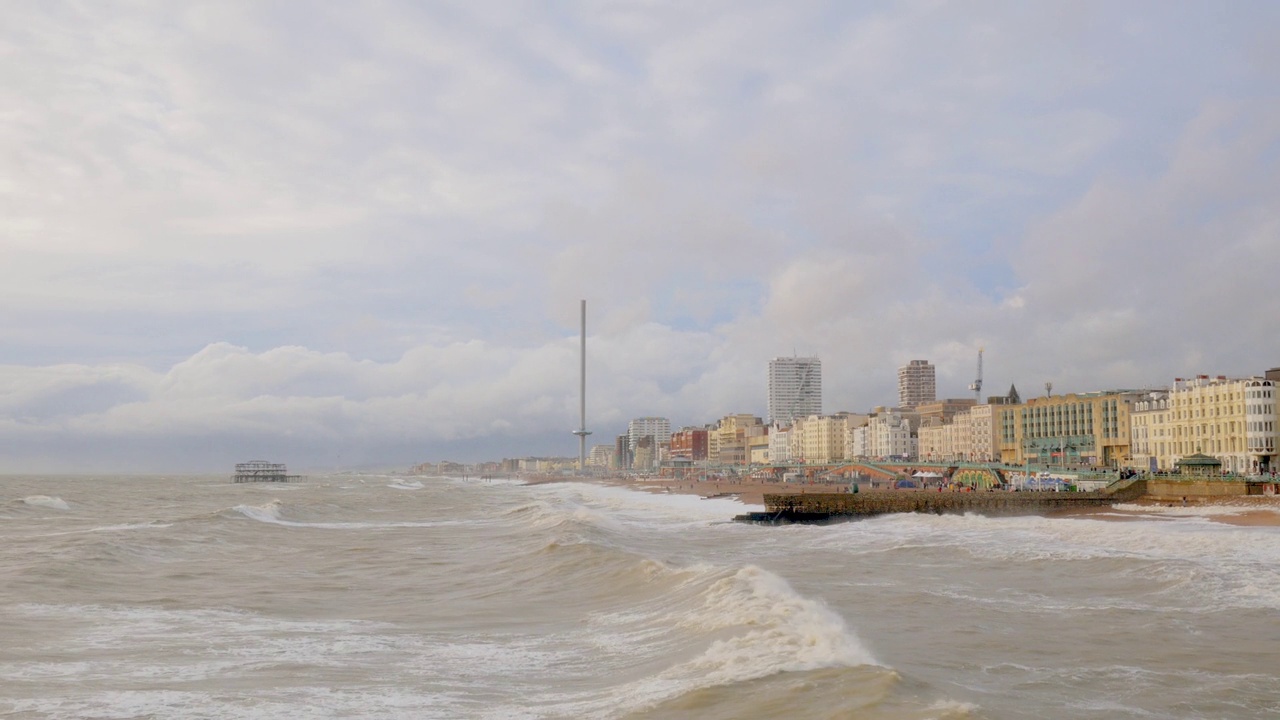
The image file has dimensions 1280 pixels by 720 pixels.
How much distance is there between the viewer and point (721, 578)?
2705cm

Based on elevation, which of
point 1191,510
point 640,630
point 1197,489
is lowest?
point 1191,510

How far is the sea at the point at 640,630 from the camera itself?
14859 millimetres

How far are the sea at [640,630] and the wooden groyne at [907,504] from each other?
2073cm

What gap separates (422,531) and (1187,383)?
9818cm

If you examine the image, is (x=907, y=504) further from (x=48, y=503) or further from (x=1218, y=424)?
(x=48, y=503)

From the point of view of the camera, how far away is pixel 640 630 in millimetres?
21250

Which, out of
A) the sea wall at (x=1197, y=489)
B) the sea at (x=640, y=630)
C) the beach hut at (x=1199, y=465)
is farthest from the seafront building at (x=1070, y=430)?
the sea at (x=640, y=630)

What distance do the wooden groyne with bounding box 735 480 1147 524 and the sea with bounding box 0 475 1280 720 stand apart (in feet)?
68.0

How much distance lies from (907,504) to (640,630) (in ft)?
166

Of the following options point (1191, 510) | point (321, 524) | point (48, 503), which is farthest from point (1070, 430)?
point (48, 503)

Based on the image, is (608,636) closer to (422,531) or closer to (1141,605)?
(1141,605)

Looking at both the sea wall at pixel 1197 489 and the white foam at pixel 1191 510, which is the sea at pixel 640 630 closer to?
the white foam at pixel 1191 510

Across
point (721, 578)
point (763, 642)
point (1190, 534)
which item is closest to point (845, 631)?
point (763, 642)

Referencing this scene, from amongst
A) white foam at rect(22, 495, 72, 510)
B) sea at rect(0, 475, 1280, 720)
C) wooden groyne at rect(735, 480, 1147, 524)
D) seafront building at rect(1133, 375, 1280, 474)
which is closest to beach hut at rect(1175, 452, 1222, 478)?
seafront building at rect(1133, 375, 1280, 474)
